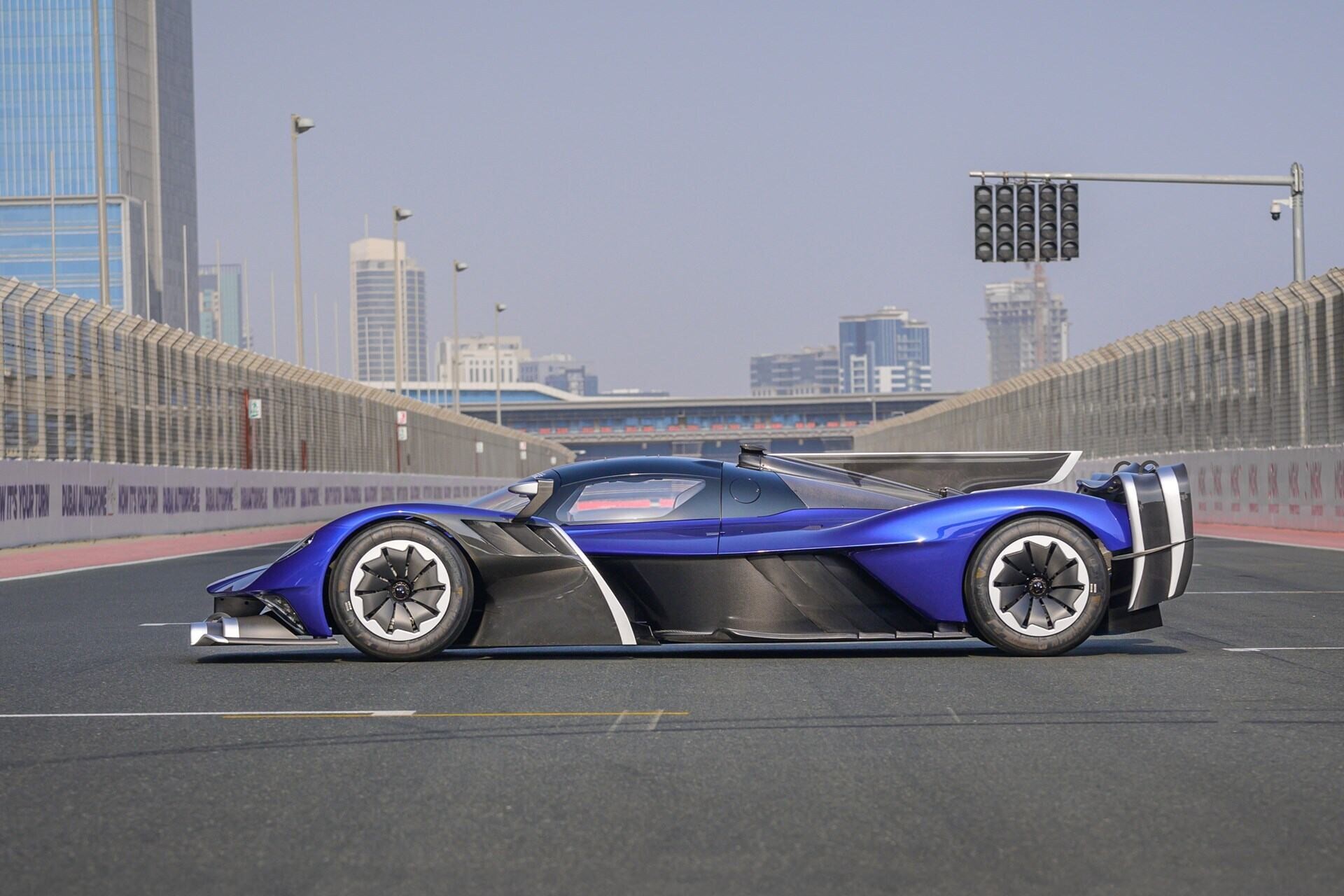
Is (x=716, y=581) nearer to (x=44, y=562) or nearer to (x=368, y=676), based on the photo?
(x=368, y=676)

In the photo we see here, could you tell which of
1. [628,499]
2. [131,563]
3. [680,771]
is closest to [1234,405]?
[131,563]

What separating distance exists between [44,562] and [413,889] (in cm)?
1505

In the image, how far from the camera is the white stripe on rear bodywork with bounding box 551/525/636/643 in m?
7.48

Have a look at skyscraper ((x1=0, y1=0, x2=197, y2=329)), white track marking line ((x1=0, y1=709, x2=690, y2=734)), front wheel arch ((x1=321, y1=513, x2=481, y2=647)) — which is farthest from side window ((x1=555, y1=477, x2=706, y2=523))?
skyscraper ((x1=0, y1=0, x2=197, y2=329))

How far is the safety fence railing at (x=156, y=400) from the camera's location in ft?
69.8

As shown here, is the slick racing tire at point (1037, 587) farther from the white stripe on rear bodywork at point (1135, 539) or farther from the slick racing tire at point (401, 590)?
the slick racing tire at point (401, 590)

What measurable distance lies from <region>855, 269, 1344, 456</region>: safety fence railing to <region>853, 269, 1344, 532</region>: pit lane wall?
0.09 feet

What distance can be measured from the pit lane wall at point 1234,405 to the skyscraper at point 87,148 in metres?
114

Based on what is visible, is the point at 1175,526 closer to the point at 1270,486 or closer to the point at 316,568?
the point at 316,568

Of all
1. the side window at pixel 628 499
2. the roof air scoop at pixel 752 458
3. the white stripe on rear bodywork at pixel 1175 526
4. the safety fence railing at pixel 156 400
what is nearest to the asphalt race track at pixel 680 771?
the white stripe on rear bodywork at pixel 1175 526

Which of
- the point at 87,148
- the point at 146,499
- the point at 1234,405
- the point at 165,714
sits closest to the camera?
the point at 165,714

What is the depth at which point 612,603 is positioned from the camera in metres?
7.51

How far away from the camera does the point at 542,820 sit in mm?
4344

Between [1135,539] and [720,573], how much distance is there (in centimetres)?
187
